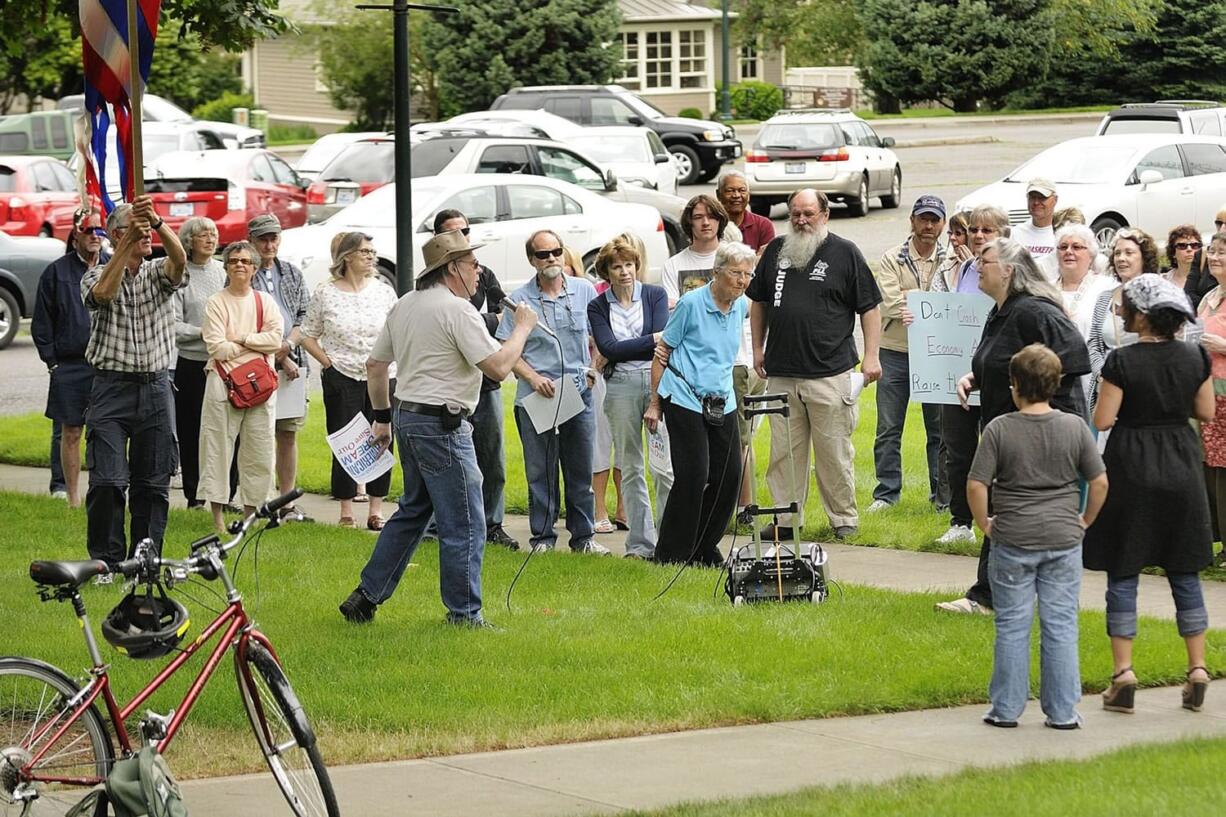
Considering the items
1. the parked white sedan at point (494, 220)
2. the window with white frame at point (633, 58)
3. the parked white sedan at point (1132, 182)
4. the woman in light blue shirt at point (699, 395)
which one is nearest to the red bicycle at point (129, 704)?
the woman in light blue shirt at point (699, 395)

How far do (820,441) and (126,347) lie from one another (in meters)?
4.24

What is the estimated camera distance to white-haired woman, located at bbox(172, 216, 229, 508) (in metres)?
11.9

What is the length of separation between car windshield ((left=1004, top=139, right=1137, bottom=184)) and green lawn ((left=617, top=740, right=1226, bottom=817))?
17986 mm

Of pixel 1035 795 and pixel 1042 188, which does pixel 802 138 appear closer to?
pixel 1042 188

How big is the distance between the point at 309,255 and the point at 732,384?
9.87 meters


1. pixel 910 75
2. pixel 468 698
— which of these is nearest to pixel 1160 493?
pixel 468 698

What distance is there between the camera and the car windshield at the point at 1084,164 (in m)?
24.1

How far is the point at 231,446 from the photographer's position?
11.8 m

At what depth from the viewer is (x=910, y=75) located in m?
53.9

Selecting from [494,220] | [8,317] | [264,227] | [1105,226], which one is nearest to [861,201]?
[1105,226]

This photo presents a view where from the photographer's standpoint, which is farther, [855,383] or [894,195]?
[894,195]

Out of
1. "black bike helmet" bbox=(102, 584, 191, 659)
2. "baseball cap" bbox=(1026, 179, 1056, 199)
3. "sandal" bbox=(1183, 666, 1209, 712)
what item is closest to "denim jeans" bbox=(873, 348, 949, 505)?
"baseball cap" bbox=(1026, 179, 1056, 199)

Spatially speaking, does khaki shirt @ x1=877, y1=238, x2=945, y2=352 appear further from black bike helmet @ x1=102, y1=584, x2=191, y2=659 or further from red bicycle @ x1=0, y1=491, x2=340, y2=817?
black bike helmet @ x1=102, y1=584, x2=191, y2=659

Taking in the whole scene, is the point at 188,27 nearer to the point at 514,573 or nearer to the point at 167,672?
the point at 514,573
